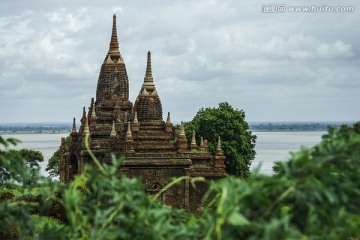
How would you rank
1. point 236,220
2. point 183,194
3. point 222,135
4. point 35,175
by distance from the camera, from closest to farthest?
point 236,220 < point 35,175 < point 183,194 < point 222,135

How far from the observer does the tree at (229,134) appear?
47281 mm

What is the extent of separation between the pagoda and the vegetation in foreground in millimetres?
23702

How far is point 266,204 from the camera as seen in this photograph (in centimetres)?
466

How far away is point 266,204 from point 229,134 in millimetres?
43965

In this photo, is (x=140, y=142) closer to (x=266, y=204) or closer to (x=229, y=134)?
(x=229, y=134)

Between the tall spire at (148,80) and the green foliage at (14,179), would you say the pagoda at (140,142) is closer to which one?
the tall spire at (148,80)

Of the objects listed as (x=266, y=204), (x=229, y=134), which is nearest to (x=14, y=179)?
(x=266, y=204)

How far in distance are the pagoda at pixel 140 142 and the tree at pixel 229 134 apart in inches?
449

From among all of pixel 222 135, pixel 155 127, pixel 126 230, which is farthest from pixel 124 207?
pixel 222 135

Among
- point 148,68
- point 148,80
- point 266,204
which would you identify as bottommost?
point 266,204

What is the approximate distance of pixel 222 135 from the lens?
48.7 m

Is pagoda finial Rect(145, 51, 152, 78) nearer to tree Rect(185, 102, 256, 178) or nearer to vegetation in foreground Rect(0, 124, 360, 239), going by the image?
tree Rect(185, 102, 256, 178)

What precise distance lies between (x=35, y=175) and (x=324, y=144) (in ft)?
7.98

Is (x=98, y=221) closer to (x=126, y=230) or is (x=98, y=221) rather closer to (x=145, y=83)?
(x=126, y=230)
